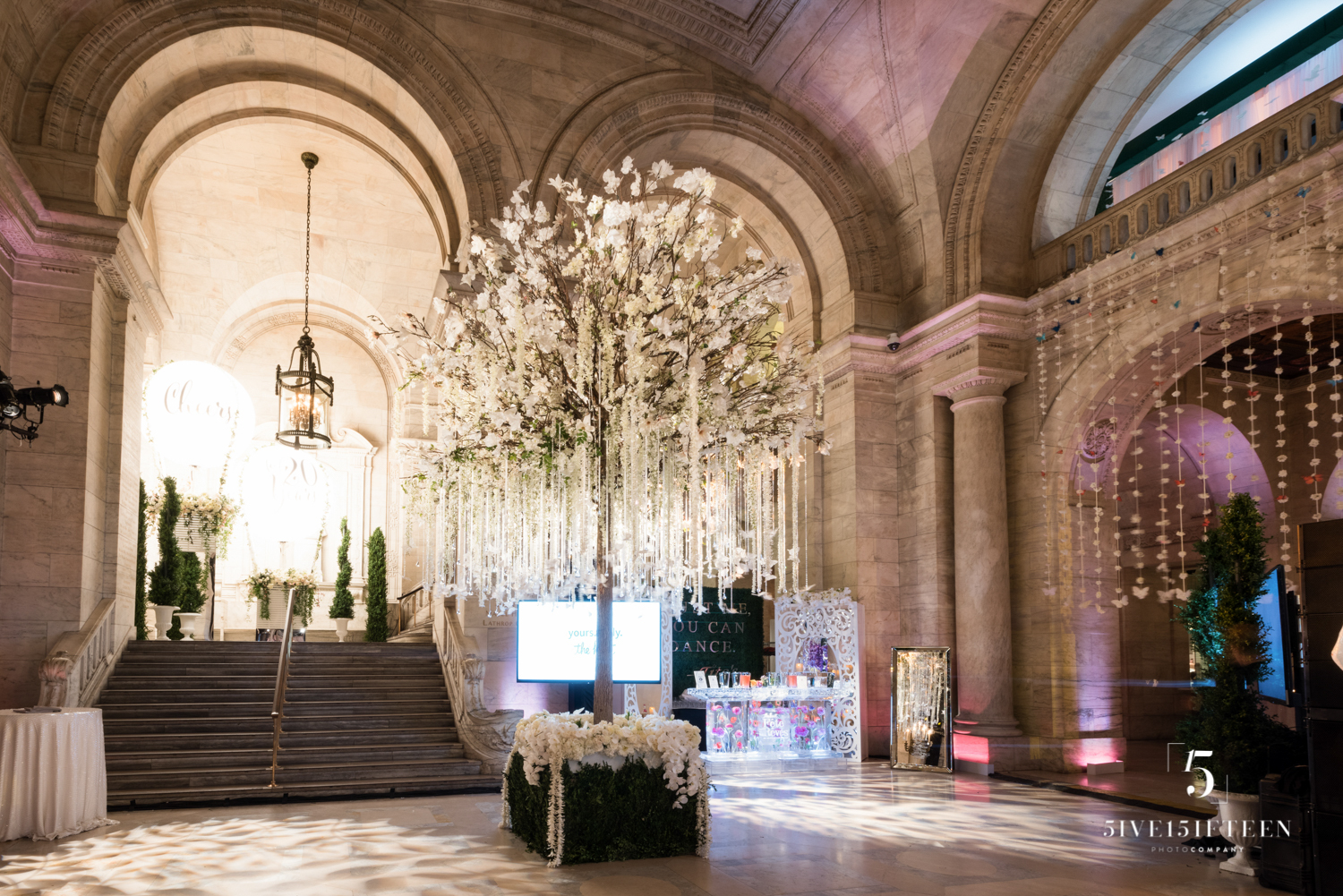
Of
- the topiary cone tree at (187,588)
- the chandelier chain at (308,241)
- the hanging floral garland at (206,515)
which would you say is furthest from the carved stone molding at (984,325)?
the topiary cone tree at (187,588)

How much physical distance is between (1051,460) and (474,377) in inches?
284

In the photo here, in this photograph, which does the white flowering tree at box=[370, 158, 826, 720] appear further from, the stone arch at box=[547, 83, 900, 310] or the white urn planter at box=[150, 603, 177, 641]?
the white urn planter at box=[150, 603, 177, 641]

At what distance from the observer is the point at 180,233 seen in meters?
15.4

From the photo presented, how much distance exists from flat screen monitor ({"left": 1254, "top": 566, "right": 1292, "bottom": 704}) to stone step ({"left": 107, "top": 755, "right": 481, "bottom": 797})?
644 cm

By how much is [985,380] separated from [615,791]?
6.99m

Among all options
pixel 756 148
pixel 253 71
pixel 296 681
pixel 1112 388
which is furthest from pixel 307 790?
pixel 756 148

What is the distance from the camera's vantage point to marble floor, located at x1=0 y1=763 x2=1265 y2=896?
5.60 meters

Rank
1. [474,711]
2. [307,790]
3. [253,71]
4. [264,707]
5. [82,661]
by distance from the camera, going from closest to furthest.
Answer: [307,790], [82,661], [474,711], [264,707], [253,71]

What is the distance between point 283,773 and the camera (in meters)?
8.72

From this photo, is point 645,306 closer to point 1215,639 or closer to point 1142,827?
point 1215,639

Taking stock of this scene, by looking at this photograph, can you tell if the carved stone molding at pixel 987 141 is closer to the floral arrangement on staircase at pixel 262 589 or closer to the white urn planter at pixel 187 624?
the white urn planter at pixel 187 624

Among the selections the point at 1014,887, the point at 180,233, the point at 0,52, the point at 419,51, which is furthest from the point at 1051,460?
the point at 180,233

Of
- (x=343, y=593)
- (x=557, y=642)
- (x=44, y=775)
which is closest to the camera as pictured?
(x=44, y=775)

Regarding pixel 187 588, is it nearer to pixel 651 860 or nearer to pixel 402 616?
pixel 402 616
